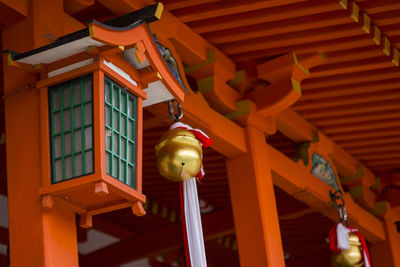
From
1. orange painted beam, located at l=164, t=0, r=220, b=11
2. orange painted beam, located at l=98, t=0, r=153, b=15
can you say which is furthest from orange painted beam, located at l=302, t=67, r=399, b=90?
orange painted beam, located at l=98, t=0, r=153, b=15

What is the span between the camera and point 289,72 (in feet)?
17.2

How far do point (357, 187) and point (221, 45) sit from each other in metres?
2.62

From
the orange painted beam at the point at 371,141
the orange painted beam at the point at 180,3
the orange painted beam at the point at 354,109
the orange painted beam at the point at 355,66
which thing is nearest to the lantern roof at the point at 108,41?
the orange painted beam at the point at 180,3

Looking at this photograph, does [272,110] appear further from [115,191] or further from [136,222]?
[136,222]

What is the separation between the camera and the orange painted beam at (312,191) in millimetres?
5684

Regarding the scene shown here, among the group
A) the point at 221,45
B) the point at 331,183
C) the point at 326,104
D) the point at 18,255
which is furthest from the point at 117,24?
the point at 331,183

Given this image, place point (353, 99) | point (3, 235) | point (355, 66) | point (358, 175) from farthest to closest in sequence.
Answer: point (358, 175) → point (3, 235) → point (353, 99) → point (355, 66)

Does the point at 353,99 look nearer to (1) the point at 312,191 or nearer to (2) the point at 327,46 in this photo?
(1) the point at 312,191

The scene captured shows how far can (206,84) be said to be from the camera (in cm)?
509

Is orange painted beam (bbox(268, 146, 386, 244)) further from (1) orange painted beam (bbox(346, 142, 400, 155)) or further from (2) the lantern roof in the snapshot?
(2) the lantern roof

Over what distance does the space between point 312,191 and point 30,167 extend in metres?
3.15

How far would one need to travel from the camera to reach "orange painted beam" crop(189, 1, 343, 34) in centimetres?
477

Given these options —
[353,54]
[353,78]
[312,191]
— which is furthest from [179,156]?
[312,191]

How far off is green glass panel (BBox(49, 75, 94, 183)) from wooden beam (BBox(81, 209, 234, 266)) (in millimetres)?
3838
